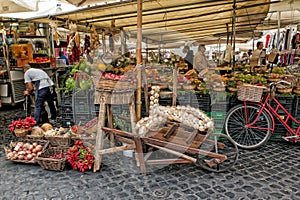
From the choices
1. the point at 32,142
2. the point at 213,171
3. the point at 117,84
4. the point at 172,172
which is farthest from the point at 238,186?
the point at 32,142

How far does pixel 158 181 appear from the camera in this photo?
138 inches

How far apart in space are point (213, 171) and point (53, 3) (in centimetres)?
561

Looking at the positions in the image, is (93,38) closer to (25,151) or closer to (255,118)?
(25,151)

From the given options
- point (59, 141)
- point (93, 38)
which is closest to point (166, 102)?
point (59, 141)

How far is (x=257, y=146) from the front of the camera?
180 inches

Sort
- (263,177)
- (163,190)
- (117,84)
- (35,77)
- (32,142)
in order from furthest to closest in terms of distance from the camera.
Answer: (35,77) → (32,142) → (117,84) → (263,177) → (163,190)

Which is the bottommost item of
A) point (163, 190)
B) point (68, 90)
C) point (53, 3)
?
point (163, 190)

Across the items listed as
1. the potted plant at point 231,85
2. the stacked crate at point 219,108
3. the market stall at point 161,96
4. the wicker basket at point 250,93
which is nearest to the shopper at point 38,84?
the market stall at point 161,96

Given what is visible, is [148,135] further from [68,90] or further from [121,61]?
[121,61]

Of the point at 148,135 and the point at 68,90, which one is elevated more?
the point at 68,90

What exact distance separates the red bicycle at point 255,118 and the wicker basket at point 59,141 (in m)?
3.13

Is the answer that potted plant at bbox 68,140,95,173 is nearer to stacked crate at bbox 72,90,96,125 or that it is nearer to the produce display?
the produce display

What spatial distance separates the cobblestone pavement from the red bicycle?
588mm

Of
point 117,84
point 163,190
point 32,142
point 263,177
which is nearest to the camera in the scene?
point 163,190
